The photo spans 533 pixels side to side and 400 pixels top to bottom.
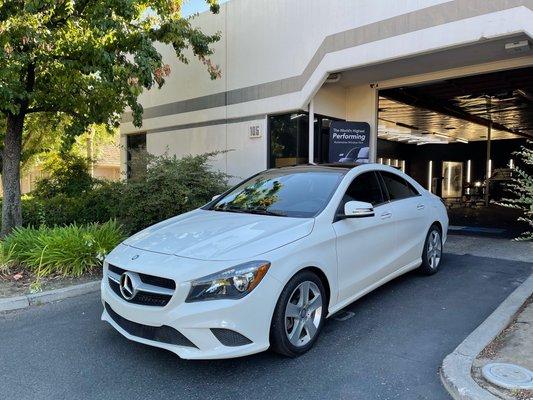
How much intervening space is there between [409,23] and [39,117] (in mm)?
9484

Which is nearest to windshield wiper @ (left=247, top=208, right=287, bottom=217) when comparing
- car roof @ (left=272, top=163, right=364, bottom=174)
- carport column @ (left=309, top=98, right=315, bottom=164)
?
car roof @ (left=272, top=163, right=364, bottom=174)

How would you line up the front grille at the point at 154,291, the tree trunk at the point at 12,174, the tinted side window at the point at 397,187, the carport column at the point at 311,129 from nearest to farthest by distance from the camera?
the front grille at the point at 154,291, the tinted side window at the point at 397,187, the tree trunk at the point at 12,174, the carport column at the point at 311,129

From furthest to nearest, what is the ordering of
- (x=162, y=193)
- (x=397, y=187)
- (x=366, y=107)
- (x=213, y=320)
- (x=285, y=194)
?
(x=366, y=107) < (x=162, y=193) < (x=397, y=187) < (x=285, y=194) < (x=213, y=320)

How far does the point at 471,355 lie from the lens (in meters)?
3.53

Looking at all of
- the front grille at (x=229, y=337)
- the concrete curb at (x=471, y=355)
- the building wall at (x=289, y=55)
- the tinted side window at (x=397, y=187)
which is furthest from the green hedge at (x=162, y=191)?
the concrete curb at (x=471, y=355)

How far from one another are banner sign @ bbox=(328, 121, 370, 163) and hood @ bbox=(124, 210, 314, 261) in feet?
21.4

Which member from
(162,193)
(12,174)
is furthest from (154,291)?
(12,174)

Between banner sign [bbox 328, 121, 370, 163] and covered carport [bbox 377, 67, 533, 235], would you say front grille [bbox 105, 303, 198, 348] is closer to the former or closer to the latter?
covered carport [bbox 377, 67, 533, 235]

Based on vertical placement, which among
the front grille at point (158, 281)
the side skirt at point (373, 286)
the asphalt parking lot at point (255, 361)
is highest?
the front grille at point (158, 281)

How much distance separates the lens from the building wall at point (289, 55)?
7.57 meters

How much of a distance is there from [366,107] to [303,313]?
8.45m

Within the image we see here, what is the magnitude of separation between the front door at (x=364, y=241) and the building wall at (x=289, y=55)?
404 cm

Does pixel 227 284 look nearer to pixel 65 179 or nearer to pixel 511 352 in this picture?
pixel 511 352

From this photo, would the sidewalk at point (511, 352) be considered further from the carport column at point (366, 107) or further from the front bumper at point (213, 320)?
the carport column at point (366, 107)
